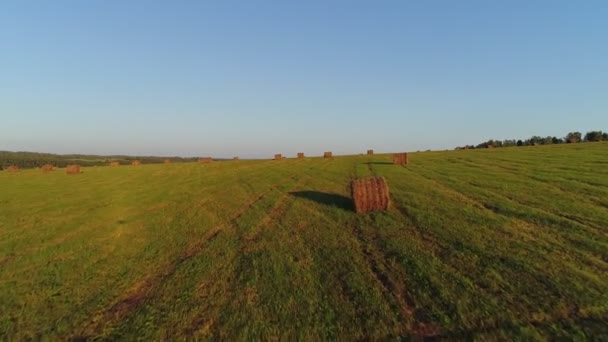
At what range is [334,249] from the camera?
37.0 ft

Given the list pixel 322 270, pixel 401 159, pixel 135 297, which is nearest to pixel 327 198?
pixel 322 270

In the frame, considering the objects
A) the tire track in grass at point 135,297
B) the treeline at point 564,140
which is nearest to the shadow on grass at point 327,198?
the tire track in grass at point 135,297

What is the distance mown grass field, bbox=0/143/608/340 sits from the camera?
22.9 feet

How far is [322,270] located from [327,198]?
10.3 m

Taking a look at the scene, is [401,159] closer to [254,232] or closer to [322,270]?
[254,232]

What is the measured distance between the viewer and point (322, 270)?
963 centimetres

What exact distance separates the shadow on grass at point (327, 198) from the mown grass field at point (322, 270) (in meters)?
0.26

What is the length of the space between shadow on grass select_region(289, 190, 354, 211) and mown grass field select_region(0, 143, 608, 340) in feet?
0.85

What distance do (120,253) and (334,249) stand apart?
25.9ft

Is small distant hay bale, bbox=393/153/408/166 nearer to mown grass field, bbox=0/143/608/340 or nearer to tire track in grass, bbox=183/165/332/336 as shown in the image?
tire track in grass, bbox=183/165/332/336

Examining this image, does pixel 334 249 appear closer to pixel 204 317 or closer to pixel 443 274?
pixel 443 274

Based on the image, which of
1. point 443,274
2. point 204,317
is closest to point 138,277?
point 204,317

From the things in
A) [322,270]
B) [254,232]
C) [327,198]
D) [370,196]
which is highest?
[370,196]

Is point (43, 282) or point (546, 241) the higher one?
→ point (546, 241)
